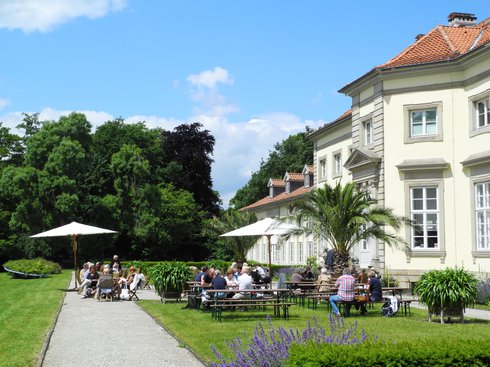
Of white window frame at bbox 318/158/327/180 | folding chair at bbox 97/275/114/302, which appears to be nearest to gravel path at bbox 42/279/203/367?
folding chair at bbox 97/275/114/302

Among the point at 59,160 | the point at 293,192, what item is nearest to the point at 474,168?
the point at 293,192

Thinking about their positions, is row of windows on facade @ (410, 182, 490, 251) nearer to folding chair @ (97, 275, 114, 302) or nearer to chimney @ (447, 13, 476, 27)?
chimney @ (447, 13, 476, 27)

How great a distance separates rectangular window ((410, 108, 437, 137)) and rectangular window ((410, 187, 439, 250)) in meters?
2.31

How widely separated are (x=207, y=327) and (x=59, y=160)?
3516 centimetres

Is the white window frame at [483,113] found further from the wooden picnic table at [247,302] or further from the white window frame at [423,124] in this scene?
the wooden picnic table at [247,302]

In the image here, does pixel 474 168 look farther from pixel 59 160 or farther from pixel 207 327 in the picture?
pixel 59 160

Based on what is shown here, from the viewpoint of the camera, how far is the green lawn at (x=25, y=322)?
1087 centimetres

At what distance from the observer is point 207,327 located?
575 inches

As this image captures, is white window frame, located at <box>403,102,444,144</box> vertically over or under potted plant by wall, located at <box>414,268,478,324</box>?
over

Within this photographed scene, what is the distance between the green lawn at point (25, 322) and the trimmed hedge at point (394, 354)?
16.7 feet

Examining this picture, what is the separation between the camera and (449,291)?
1555 centimetres

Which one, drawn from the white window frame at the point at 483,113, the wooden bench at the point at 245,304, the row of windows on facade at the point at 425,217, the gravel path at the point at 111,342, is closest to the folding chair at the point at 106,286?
the gravel path at the point at 111,342

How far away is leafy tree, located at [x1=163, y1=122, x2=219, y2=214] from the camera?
212ft

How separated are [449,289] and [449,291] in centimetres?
5
